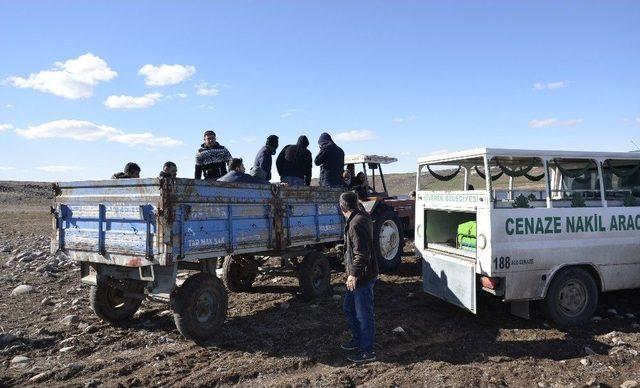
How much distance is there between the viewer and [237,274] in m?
7.80

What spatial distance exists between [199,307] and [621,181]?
18.9ft

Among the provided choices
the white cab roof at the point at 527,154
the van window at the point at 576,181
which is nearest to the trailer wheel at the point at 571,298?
the van window at the point at 576,181

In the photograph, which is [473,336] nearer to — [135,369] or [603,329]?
[603,329]

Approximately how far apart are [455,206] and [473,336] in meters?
1.58

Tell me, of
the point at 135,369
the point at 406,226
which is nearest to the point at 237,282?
the point at 135,369

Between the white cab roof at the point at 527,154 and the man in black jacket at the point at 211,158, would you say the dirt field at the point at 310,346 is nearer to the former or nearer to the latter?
the man in black jacket at the point at 211,158

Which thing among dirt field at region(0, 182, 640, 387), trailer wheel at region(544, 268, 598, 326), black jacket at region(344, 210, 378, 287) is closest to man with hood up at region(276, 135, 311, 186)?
dirt field at region(0, 182, 640, 387)

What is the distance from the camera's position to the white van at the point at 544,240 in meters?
5.51

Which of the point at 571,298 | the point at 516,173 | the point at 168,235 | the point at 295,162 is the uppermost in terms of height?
the point at 295,162

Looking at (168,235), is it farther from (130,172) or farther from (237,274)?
(237,274)

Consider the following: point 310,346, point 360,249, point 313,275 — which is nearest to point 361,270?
point 360,249

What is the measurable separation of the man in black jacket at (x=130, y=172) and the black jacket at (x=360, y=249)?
3.56m

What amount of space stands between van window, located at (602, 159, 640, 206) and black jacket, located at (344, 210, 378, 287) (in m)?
3.45

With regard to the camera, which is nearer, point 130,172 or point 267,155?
point 130,172
